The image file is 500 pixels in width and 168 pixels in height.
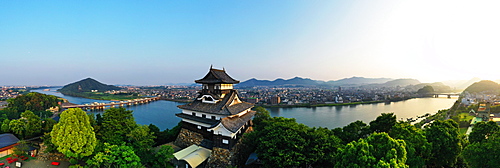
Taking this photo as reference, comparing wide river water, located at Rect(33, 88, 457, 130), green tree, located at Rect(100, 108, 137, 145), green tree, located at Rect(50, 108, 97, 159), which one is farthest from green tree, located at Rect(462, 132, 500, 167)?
wide river water, located at Rect(33, 88, 457, 130)

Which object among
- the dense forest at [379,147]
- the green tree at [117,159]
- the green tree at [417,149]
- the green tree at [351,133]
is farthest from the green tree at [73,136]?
the green tree at [351,133]

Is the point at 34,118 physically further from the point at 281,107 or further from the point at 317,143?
the point at 281,107

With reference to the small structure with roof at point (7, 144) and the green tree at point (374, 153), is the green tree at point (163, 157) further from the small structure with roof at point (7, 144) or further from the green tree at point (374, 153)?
the small structure with roof at point (7, 144)

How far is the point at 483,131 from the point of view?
7.47 metres

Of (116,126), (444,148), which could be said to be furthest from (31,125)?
(444,148)

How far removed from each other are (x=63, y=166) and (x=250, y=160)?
8046mm

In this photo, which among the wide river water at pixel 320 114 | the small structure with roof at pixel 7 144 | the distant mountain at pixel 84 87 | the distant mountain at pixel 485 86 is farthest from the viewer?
the distant mountain at pixel 84 87

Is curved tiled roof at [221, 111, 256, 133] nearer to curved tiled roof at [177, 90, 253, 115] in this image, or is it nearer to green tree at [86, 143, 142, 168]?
curved tiled roof at [177, 90, 253, 115]

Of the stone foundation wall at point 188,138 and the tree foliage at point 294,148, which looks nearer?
the tree foliage at point 294,148

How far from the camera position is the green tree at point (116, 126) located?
8133mm

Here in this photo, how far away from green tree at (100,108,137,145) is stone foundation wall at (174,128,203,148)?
8.24ft

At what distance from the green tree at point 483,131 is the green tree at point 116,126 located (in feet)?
49.3

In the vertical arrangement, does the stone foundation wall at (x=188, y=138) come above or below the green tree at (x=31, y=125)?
below

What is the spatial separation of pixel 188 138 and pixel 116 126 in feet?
11.1
